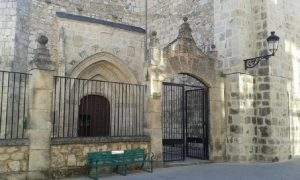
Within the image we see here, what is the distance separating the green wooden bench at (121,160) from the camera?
22.7 feet

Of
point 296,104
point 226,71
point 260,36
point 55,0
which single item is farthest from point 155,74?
point 55,0

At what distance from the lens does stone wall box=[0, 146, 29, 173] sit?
6.17 m

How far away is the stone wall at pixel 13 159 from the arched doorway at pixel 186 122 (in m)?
3.96

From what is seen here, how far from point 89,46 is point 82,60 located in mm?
639

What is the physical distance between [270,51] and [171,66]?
300 cm

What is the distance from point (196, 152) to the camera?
34.3ft

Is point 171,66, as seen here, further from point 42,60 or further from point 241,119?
point 42,60

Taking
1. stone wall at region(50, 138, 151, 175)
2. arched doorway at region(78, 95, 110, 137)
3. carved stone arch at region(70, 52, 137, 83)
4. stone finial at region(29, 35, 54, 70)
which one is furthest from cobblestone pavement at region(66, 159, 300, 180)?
carved stone arch at region(70, 52, 137, 83)

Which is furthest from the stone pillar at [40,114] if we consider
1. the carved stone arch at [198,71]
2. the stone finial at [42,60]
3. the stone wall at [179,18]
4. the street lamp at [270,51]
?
the stone wall at [179,18]

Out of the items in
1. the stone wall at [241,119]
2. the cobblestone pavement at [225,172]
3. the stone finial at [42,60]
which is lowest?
the cobblestone pavement at [225,172]

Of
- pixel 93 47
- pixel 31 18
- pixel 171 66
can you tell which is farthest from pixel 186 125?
pixel 31 18

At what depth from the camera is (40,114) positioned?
667 cm

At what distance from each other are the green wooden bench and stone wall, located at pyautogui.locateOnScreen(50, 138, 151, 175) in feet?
0.63

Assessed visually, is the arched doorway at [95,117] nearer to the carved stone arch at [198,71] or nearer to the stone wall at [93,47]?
the stone wall at [93,47]
